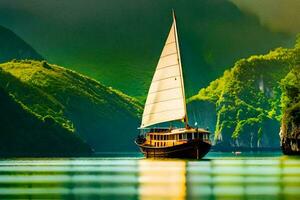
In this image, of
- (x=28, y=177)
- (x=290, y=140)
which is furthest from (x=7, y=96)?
(x=28, y=177)

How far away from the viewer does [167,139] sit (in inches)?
4791

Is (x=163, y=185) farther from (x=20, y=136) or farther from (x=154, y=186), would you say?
(x=20, y=136)

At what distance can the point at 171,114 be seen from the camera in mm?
125688

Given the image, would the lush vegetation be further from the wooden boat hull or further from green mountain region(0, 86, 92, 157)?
green mountain region(0, 86, 92, 157)

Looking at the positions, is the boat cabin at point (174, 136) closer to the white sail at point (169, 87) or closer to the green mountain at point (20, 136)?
the white sail at point (169, 87)

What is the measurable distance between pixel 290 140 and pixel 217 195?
105 meters

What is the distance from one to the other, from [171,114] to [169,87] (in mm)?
4185

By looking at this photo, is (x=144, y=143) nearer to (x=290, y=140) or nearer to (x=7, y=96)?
(x=290, y=140)

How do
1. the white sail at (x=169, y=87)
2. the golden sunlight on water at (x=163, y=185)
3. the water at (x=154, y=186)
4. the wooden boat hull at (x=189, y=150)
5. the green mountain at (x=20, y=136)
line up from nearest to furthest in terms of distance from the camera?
1. the water at (x=154, y=186)
2. the golden sunlight on water at (x=163, y=185)
3. the wooden boat hull at (x=189, y=150)
4. the white sail at (x=169, y=87)
5. the green mountain at (x=20, y=136)

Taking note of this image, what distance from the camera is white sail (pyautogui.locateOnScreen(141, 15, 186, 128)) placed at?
401ft

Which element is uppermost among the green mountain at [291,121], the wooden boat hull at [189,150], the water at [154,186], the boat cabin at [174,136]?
the green mountain at [291,121]

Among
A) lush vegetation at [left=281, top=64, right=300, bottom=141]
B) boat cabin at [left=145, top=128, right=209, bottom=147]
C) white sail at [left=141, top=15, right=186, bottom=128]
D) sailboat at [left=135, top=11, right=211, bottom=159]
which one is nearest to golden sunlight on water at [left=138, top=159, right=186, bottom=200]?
sailboat at [left=135, top=11, right=211, bottom=159]

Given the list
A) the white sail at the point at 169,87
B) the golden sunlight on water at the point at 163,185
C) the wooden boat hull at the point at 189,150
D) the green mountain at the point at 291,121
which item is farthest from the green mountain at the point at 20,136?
the golden sunlight on water at the point at 163,185

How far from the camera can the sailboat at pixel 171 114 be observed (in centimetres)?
11769
